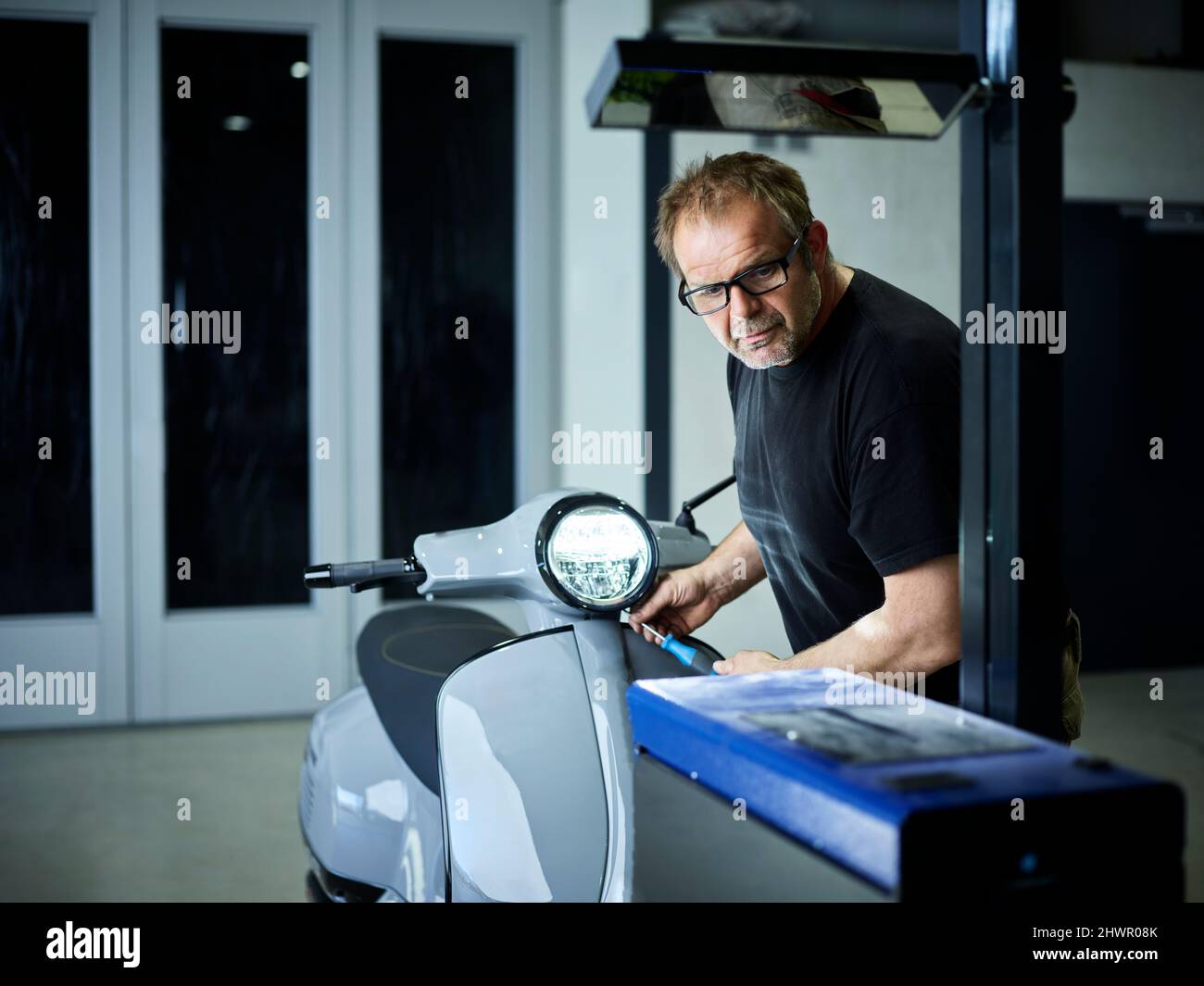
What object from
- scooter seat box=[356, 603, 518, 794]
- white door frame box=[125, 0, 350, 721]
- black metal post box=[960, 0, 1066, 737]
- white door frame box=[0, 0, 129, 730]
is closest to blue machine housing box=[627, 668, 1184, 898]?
black metal post box=[960, 0, 1066, 737]

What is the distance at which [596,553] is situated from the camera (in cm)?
93

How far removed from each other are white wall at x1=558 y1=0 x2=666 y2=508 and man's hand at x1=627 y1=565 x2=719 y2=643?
0.78 ft

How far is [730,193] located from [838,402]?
163 millimetres

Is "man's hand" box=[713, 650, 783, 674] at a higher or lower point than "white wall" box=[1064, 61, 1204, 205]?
lower

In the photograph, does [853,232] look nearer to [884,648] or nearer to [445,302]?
[884,648]

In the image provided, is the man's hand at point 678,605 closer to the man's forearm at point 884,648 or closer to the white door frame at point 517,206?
the man's forearm at point 884,648

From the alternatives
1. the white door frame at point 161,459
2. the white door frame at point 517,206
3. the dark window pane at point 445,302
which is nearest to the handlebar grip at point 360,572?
the white door frame at point 161,459

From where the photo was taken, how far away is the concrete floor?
760 mm

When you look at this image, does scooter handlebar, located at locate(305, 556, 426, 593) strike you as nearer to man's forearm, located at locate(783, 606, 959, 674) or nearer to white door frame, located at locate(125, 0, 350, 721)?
man's forearm, located at locate(783, 606, 959, 674)

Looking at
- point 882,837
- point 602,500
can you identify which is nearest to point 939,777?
point 882,837

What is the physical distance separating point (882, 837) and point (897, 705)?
0.58 feet

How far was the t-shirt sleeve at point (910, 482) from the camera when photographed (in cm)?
69

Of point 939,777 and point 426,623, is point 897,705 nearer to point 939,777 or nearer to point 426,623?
point 939,777
